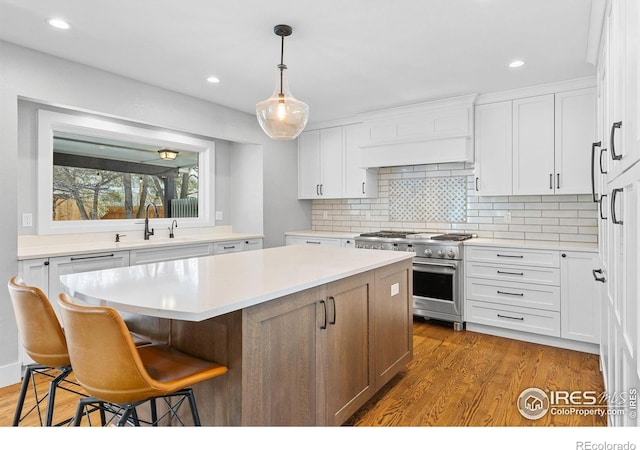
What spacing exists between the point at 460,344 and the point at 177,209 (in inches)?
135

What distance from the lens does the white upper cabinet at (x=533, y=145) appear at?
145 inches

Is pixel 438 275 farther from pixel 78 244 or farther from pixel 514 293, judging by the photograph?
pixel 78 244

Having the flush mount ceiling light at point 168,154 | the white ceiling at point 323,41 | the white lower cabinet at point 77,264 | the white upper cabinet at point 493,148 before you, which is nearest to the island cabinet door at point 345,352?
the white ceiling at point 323,41

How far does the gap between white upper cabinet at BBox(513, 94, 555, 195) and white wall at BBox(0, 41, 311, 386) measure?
2910 millimetres

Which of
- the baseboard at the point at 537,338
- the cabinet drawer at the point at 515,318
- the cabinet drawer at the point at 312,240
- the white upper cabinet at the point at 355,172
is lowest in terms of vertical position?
the baseboard at the point at 537,338

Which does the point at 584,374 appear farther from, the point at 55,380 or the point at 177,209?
the point at 177,209

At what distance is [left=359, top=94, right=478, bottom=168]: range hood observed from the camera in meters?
4.06

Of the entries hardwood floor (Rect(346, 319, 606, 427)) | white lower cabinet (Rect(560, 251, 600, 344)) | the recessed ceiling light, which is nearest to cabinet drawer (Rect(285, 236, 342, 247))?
hardwood floor (Rect(346, 319, 606, 427))

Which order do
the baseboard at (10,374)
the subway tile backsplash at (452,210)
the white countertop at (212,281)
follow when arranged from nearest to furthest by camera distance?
the white countertop at (212,281)
the baseboard at (10,374)
the subway tile backsplash at (452,210)

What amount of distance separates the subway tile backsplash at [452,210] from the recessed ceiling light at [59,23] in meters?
3.63

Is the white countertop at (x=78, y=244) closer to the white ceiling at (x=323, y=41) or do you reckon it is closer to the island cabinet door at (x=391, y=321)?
the white ceiling at (x=323, y=41)

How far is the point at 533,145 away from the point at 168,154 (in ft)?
12.8

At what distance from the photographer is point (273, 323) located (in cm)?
164
